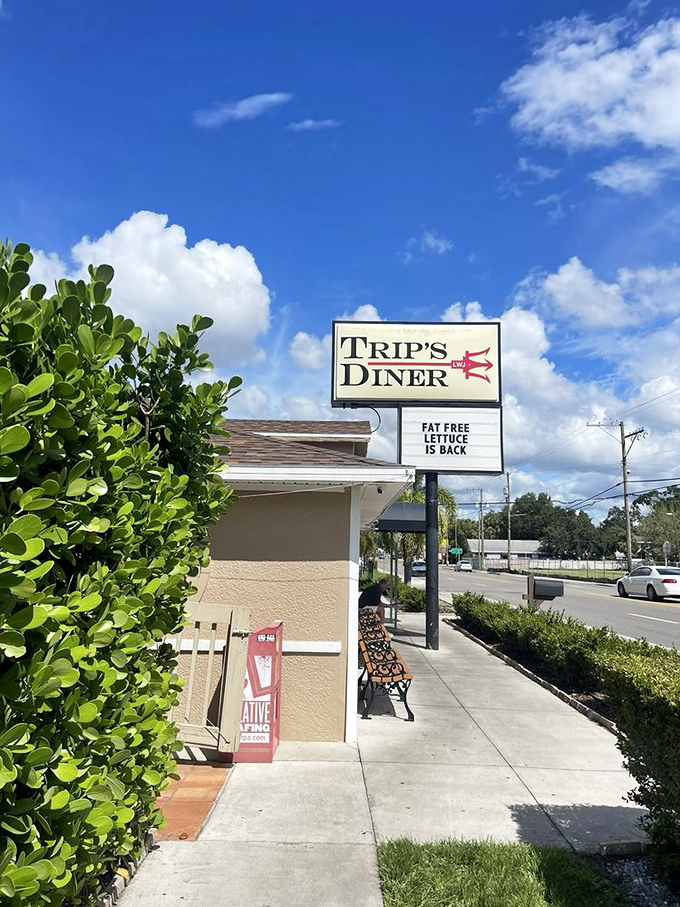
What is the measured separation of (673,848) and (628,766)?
50 cm

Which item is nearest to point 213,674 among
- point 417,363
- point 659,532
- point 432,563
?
point 432,563

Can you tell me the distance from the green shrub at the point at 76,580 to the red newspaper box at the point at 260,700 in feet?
8.36

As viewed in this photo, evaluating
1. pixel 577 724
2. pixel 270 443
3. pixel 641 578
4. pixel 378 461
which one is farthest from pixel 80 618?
pixel 641 578

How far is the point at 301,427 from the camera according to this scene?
38.7 ft

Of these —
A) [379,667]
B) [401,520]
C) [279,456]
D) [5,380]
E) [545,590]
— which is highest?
[279,456]

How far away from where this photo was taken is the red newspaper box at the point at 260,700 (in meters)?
6.00

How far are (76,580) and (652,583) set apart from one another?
102 ft

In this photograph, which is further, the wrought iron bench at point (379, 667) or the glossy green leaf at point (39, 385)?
the wrought iron bench at point (379, 667)

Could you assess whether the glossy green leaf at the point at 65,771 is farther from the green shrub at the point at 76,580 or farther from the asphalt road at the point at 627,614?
the asphalt road at the point at 627,614

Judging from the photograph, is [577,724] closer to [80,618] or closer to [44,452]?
[80,618]

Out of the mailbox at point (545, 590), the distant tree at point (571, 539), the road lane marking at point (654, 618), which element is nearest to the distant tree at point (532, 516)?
the distant tree at point (571, 539)

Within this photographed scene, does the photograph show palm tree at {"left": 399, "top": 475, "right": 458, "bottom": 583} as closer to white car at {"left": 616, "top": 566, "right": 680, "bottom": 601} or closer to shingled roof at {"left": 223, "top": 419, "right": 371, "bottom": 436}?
white car at {"left": 616, "top": 566, "right": 680, "bottom": 601}

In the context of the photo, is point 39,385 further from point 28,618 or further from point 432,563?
point 432,563

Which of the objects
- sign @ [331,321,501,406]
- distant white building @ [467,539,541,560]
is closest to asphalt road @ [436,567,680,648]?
sign @ [331,321,501,406]
